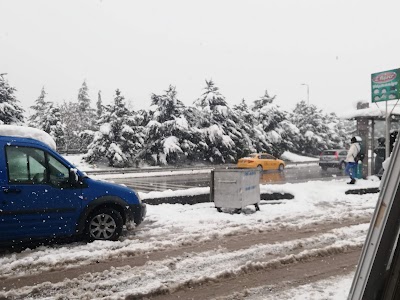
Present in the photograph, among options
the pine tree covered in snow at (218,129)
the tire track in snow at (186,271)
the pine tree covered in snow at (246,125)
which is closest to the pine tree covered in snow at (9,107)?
the pine tree covered in snow at (218,129)

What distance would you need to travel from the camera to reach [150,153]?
113ft

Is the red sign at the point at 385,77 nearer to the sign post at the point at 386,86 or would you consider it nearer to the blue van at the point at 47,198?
the sign post at the point at 386,86

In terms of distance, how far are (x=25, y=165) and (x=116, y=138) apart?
91.8ft

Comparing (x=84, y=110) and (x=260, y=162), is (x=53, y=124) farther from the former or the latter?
(x=84, y=110)

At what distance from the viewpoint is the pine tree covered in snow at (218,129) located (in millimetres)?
36125

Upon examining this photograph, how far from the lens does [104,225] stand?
6.76 m

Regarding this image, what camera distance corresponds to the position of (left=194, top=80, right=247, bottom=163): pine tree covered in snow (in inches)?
1422

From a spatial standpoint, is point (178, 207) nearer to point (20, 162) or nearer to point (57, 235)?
point (57, 235)

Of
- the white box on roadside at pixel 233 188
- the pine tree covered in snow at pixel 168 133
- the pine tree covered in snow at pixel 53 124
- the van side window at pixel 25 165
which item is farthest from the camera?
the pine tree covered in snow at pixel 53 124

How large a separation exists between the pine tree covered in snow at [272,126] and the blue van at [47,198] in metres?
35.5

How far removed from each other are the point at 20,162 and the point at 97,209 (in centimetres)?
156

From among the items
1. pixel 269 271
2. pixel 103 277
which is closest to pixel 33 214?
pixel 103 277

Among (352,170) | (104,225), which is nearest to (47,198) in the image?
(104,225)

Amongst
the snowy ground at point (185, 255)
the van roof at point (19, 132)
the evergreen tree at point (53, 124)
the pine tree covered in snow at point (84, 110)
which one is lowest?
the snowy ground at point (185, 255)
